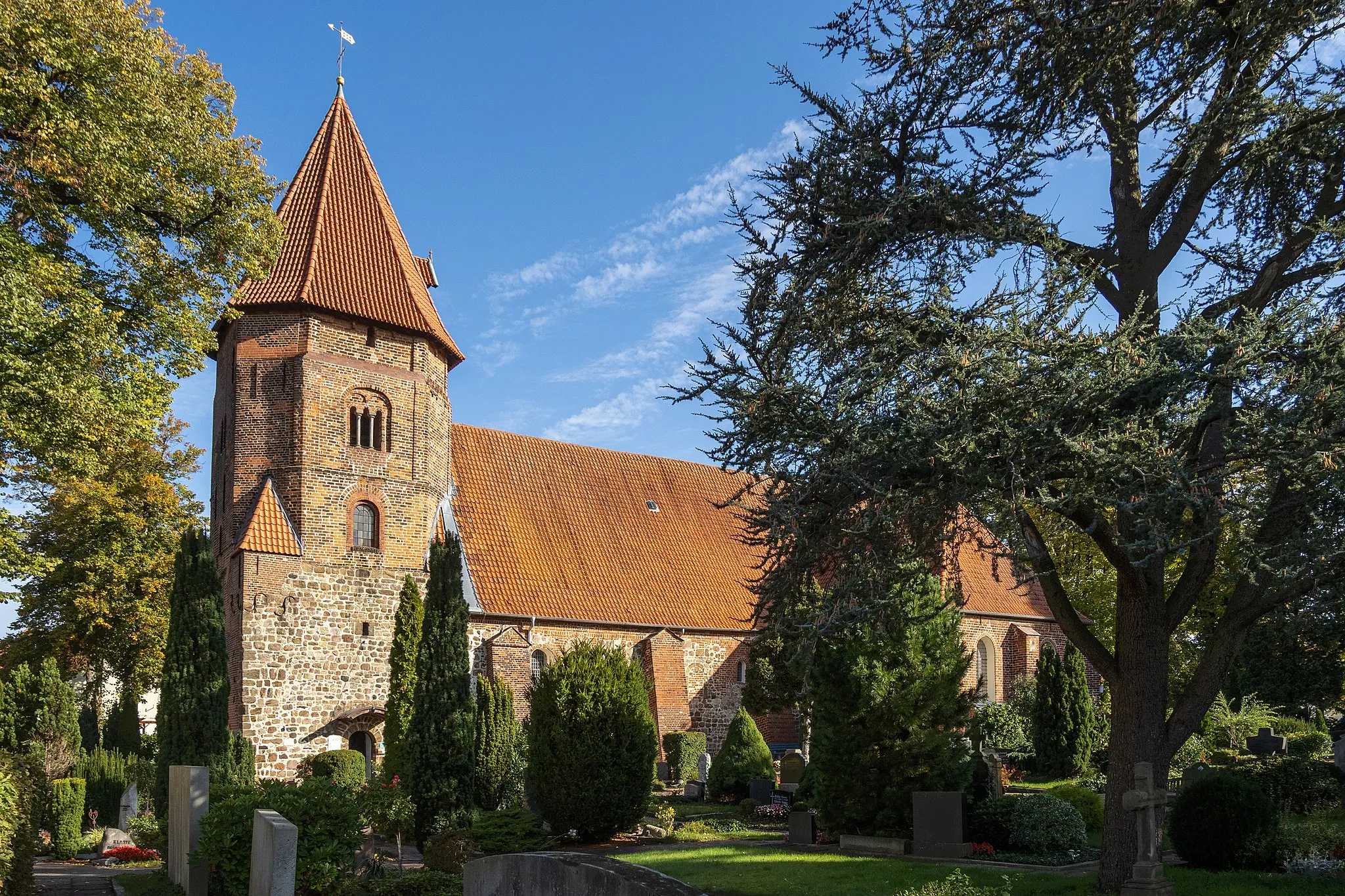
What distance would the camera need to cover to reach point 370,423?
22.1m

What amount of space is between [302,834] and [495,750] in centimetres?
729

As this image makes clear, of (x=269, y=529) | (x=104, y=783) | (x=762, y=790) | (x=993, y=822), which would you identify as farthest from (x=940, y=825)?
(x=104, y=783)

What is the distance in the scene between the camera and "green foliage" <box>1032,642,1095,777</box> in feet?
75.0

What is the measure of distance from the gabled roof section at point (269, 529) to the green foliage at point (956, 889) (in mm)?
15071

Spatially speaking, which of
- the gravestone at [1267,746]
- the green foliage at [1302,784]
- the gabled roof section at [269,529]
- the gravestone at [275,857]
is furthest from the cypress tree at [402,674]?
the gravestone at [1267,746]

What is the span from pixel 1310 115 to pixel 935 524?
4.95m

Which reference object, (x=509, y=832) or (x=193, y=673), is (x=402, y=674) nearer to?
(x=193, y=673)

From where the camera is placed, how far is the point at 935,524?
892 centimetres

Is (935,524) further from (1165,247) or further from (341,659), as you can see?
(341,659)

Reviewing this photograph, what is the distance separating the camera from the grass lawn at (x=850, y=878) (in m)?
9.77

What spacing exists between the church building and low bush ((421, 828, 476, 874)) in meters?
7.98

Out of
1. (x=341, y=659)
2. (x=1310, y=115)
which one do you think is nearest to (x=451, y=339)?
(x=341, y=659)

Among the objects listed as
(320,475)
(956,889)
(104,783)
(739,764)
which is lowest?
(104,783)

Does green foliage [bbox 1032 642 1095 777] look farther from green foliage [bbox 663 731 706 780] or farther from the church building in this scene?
green foliage [bbox 663 731 706 780]
